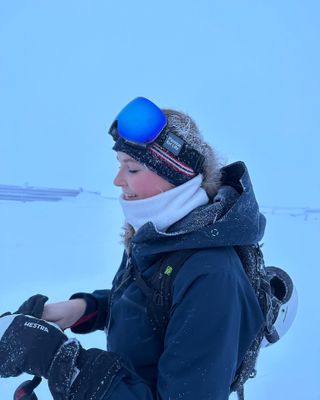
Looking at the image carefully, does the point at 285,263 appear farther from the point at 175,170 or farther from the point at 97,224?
the point at 175,170

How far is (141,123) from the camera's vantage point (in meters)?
1.46

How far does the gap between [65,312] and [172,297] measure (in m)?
0.59

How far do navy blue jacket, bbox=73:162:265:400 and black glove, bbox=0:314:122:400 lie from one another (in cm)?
5

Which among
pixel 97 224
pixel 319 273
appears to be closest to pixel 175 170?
pixel 319 273

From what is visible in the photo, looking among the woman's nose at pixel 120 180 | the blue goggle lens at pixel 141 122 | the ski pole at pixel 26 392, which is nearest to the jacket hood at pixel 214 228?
the woman's nose at pixel 120 180

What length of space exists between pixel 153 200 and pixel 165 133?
252 millimetres

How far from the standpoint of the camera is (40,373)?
1.19 m

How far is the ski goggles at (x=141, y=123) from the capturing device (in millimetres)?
1460

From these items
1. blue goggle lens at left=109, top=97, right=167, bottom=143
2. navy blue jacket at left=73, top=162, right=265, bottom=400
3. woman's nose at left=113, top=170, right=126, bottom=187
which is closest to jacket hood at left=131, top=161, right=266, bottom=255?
navy blue jacket at left=73, top=162, right=265, bottom=400

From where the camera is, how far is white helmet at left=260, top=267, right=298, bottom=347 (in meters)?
1.57

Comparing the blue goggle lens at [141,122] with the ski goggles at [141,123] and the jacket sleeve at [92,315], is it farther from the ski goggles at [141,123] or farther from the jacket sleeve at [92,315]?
the jacket sleeve at [92,315]

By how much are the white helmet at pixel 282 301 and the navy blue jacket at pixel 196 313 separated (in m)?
0.26

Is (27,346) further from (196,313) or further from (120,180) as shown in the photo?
(120,180)

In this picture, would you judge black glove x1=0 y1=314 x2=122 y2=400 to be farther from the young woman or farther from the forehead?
the forehead
